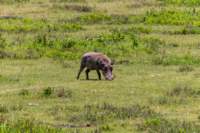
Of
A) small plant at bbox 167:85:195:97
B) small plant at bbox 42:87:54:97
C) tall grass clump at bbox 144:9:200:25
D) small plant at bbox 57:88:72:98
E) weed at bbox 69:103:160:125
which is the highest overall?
weed at bbox 69:103:160:125

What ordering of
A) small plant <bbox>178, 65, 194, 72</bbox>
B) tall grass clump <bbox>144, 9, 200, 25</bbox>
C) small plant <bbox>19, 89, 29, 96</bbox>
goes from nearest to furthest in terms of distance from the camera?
small plant <bbox>19, 89, 29, 96</bbox> < small plant <bbox>178, 65, 194, 72</bbox> < tall grass clump <bbox>144, 9, 200, 25</bbox>

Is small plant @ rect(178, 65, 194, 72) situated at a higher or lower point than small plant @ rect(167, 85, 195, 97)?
lower

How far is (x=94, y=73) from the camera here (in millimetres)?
21875

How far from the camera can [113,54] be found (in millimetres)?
24016

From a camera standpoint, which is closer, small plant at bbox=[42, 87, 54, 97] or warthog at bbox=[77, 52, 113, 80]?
small plant at bbox=[42, 87, 54, 97]

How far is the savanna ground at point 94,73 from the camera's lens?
47.1 ft

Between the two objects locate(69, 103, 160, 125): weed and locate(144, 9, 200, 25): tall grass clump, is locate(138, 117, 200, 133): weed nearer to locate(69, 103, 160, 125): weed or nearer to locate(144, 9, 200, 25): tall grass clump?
locate(69, 103, 160, 125): weed

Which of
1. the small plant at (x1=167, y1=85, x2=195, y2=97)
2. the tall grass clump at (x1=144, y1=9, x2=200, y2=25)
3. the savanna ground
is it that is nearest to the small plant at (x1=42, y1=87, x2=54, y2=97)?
the savanna ground

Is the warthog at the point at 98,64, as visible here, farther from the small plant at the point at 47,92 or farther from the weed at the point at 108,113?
the weed at the point at 108,113

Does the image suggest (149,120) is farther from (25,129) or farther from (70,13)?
(70,13)

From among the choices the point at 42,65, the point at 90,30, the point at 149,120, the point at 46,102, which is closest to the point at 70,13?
the point at 90,30

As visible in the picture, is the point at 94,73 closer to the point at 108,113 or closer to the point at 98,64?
the point at 98,64

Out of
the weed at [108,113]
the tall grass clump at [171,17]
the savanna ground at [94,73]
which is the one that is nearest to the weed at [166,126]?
the savanna ground at [94,73]

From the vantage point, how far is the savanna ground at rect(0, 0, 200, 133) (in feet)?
47.1
